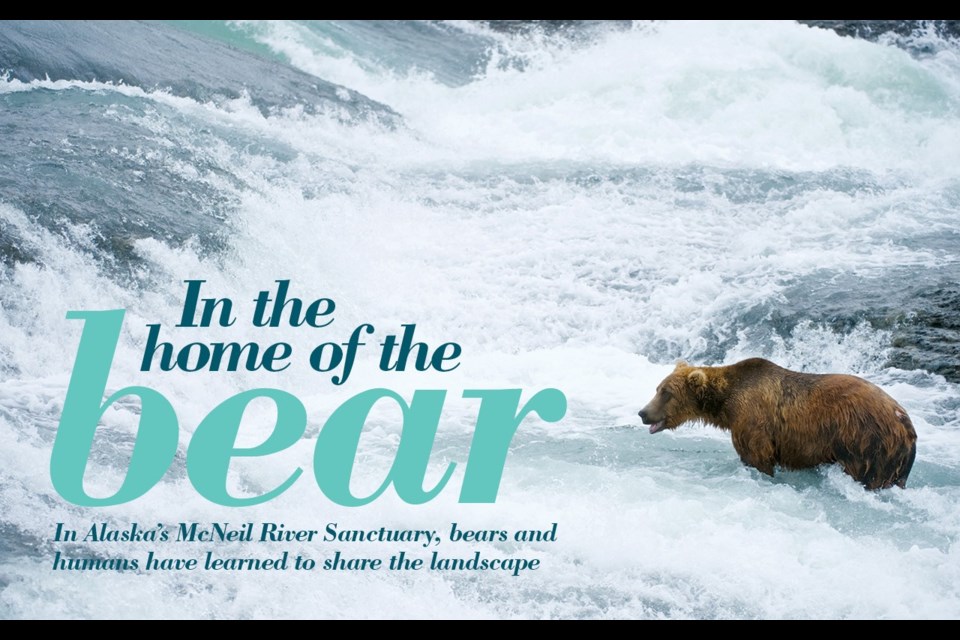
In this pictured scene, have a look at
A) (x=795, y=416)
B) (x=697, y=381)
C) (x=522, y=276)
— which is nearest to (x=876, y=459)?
(x=795, y=416)

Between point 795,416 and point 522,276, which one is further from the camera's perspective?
point 522,276

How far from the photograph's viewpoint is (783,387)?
16.5 feet

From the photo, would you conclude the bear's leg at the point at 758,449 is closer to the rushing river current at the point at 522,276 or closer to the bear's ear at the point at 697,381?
the rushing river current at the point at 522,276

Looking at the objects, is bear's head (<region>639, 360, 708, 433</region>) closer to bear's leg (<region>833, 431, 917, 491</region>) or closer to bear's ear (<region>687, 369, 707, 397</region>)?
bear's ear (<region>687, 369, 707, 397</region>)

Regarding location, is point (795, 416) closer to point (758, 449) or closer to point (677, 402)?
point (758, 449)

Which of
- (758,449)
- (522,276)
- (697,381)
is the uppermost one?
(697,381)

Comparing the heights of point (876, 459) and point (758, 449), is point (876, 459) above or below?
above

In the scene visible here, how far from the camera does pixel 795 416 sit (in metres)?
4.93

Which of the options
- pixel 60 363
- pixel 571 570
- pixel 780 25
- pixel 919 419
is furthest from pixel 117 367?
pixel 780 25

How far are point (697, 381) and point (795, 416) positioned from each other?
0.54 meters

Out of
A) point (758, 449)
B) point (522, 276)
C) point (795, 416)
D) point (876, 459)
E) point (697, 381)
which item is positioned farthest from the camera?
point (522, 276)

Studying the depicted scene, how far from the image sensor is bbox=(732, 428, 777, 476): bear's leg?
5059 mm

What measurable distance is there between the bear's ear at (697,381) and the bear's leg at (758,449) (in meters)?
0.29

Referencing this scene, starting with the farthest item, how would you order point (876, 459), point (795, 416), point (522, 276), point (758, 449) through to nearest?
point (522, 276) < point (758, 449) < point (795, 416) < point (876, 459)
